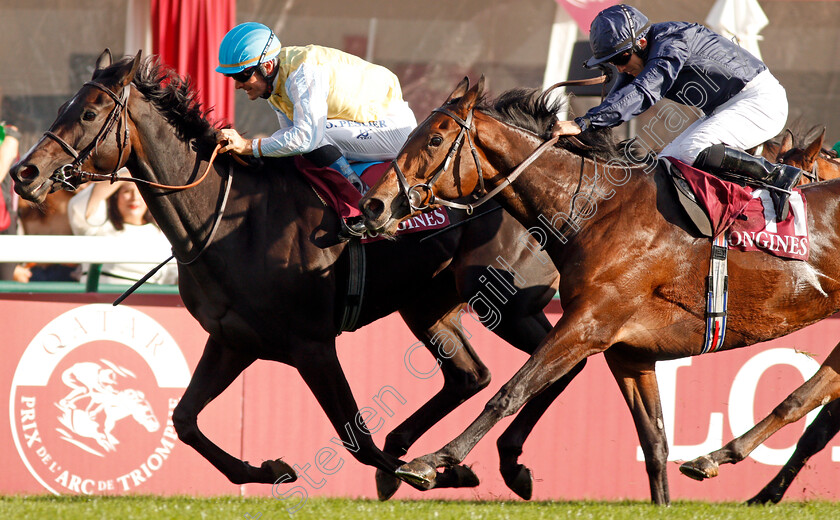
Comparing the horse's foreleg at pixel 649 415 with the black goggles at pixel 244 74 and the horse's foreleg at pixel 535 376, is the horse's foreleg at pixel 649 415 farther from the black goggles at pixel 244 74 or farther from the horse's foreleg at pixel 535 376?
the black goggles at pixel 244 74

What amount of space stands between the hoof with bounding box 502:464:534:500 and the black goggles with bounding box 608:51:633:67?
2051 mm

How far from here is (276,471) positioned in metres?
5.00

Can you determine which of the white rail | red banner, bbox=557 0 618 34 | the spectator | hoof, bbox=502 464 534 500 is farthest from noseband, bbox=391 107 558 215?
red banner, bbox=557 0 618 34

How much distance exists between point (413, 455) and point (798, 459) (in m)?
2.23

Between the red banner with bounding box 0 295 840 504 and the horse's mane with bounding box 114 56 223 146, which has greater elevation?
the horse's mane with bounding box 114 56 223 146

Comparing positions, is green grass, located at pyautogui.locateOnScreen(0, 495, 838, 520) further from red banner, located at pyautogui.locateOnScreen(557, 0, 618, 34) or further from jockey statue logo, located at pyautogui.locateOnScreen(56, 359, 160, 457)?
red banner, located at pyautogui.locateOnScreen(557, 0, 618, 34)

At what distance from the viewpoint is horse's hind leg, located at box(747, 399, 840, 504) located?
5141 mm

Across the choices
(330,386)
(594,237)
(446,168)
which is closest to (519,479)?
(330,386)

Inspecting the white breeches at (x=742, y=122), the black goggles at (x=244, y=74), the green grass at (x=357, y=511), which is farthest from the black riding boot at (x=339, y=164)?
the white breeches at (x=742, y=122)

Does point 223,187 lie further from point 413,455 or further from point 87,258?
point 413,455

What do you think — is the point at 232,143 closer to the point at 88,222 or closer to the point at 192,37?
the point at 88,222

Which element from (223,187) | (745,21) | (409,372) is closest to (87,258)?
(223,187)

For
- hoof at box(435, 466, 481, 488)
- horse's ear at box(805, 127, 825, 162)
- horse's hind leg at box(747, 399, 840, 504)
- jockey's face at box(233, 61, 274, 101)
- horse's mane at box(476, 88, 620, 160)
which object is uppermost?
horse's mane at box(476, 88, 620, 160)

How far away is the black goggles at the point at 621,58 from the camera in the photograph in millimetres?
4570
